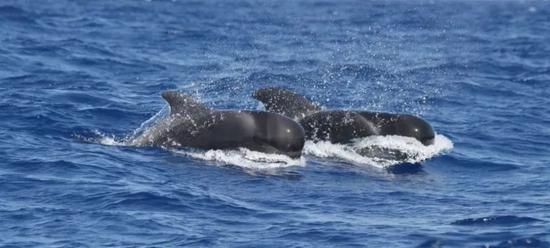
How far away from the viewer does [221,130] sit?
65.3ft

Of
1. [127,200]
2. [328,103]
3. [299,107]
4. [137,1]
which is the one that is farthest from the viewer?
[137,1]

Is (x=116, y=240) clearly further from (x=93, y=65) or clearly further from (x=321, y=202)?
(x=93, y=65)

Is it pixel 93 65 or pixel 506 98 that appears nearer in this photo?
pixel 506 98

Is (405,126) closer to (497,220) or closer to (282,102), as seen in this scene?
(282,102)

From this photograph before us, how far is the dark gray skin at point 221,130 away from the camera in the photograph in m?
19.4

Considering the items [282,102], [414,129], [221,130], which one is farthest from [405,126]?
[221,130]

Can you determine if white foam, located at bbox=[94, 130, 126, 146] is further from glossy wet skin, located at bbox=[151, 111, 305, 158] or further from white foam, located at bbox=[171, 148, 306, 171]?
white foam, located at bbox=[171, 148, 306, 171]

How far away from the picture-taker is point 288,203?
1625 centimetres

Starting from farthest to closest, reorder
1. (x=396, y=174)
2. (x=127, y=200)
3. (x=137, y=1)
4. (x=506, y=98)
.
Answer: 1. (x=137, y=1)
2. (x=506, y=98)
3. (x=396, y=174)
4. (x=127, y=200)

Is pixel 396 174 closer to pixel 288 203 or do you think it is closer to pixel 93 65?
pixel 288 203

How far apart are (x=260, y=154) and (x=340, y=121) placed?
232cm

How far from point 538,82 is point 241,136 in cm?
1681

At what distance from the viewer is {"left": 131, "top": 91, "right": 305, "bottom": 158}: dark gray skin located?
19.4 m

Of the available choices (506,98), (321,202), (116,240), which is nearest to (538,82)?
(506,98)
